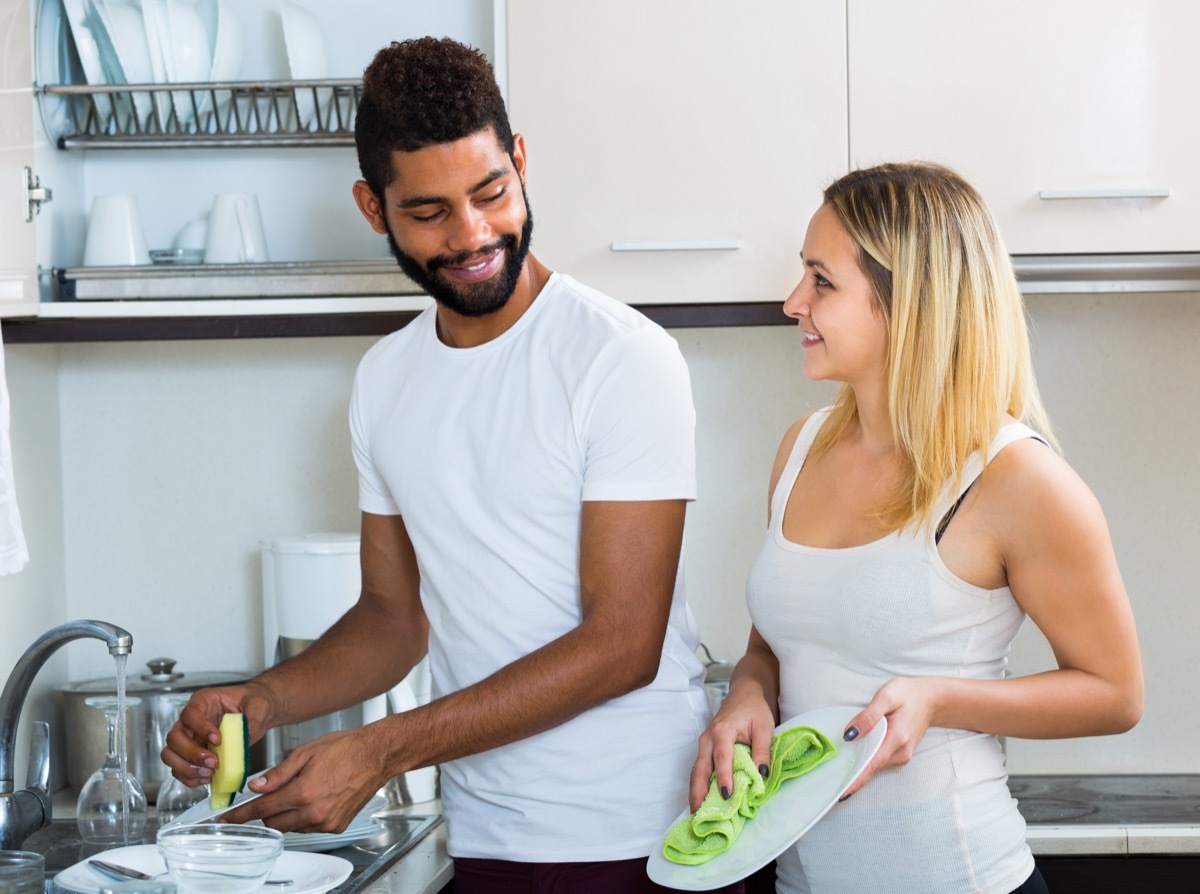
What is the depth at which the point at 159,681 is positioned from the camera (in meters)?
1.88

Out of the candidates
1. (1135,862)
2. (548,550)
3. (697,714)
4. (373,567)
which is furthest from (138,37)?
(1135,862)

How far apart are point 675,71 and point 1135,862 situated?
3.95ft

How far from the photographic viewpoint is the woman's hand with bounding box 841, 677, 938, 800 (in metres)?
1.04

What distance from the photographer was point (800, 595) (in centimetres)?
120

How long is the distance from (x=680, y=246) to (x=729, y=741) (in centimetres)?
80

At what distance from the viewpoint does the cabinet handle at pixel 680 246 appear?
1.75m

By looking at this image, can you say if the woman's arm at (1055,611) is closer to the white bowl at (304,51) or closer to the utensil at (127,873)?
the utensil at (127,873)

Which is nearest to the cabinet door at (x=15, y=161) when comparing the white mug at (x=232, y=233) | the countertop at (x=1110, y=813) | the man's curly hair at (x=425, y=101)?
the white mug at (x=232, y=233)

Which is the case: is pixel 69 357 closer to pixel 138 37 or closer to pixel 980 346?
pixel 138 37

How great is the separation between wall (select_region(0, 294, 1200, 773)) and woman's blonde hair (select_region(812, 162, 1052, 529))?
0.92 metres

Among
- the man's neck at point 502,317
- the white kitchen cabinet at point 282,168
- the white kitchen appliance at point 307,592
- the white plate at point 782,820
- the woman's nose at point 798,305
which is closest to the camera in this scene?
the white plate at point 782,820

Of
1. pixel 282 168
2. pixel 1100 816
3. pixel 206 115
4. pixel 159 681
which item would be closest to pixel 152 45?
pixel 206 115

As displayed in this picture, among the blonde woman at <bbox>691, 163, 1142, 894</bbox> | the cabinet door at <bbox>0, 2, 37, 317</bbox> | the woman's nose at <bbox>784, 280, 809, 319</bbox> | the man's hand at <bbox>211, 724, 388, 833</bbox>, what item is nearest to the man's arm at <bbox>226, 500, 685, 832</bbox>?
the man's hand at <bbox>211, 724, 388, 833</bbox>

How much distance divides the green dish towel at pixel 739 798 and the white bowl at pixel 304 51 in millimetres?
1217
